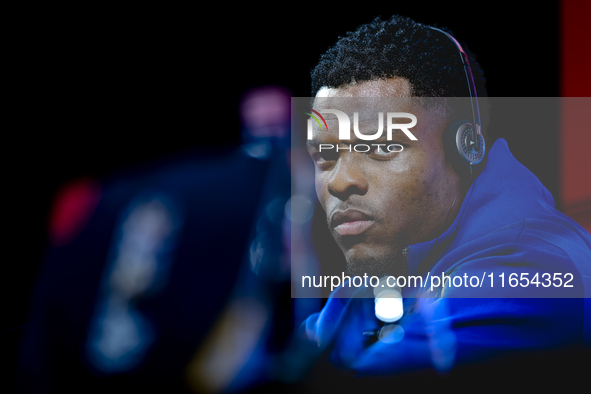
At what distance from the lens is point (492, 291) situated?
3.65ft

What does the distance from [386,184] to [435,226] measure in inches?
8.1

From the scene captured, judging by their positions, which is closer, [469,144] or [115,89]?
[469,144]

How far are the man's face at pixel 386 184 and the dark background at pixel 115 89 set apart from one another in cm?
42

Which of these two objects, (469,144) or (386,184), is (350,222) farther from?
(469,144)

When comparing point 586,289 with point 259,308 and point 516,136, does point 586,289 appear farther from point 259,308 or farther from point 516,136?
point 259,308

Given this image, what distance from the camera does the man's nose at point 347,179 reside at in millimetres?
1152

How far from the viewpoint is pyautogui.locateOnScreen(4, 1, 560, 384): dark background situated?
147cm

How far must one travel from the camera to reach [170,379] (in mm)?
1305

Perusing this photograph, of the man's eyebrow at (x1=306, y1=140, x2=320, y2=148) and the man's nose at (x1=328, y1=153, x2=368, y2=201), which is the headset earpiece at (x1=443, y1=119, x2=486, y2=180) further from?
the man's eyebrow at (x1=306, y1=140, x2=320, y2=148)

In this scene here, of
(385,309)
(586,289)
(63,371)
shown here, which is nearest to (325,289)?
(385,309)

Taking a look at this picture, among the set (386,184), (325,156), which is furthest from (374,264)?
(325,156)

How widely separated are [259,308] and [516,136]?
1026 mm

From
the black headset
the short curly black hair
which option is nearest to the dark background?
the short curly black hair

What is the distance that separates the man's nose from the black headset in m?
0.27
